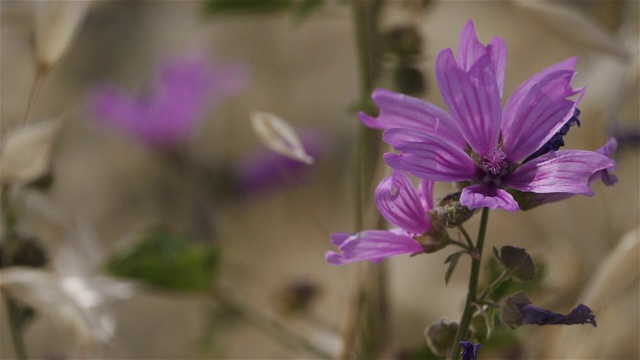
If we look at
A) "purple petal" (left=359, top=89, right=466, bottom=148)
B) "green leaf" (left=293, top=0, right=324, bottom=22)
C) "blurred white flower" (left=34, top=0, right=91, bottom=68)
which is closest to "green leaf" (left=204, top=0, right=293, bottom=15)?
"green leaf" (left=293, top=0, right=324, bottom=22)

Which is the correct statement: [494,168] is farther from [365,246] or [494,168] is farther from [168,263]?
[168,263]

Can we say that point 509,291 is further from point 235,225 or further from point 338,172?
point 338,172

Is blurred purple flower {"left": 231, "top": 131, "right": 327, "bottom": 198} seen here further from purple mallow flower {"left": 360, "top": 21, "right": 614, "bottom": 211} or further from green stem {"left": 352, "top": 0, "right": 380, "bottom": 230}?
purple mallow flower {"left": 360, "top": 21, "right": 614, "bottom": 211}

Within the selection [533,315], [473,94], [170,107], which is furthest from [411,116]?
[170,107]

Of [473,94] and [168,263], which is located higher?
[473,94]

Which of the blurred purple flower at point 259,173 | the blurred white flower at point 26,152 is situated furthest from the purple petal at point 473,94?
the blurred purple flower at point 259,173

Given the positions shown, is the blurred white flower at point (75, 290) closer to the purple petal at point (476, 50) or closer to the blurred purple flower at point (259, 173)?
the purple petal at point (476, 50)
